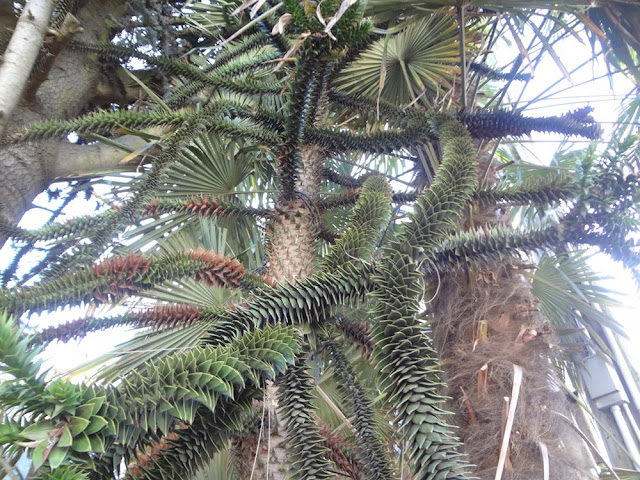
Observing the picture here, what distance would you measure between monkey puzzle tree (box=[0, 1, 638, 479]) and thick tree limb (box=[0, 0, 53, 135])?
13 cm

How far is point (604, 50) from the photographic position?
1.85m

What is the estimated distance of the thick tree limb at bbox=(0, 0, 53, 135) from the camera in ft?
5.18

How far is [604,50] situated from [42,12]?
6.93ft

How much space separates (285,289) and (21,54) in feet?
4.43

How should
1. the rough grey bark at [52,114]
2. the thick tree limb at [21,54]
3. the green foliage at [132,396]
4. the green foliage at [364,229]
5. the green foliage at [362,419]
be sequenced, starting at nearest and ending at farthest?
the green foliage at [132,396] → the green foliage at [362,419] → the green foliage at [364,229] → the thick tree limb at [21,54] → the rough grey bark at [52,114]

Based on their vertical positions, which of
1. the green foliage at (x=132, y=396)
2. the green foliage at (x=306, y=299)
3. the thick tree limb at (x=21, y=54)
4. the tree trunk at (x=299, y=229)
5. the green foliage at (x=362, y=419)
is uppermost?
the thick tree limb at (x=21, y=54)

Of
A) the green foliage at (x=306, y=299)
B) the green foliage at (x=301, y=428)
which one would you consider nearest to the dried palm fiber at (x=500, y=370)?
the green foliage at (x=306, y=299)

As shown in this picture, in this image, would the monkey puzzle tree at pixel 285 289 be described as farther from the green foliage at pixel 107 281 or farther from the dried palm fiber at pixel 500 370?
the dried palm fiber at pixel 500 370

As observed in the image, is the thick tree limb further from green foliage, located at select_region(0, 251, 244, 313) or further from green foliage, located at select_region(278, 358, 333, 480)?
green foliage, located at select_region(278, 358, 333, 480)

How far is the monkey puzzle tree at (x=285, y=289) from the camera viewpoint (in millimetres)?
748

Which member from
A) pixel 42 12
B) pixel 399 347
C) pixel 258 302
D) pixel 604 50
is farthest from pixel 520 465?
pixel 42 12

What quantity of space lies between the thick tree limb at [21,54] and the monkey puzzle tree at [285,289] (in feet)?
0.43

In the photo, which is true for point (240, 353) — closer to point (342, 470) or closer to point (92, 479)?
point (92, 479)

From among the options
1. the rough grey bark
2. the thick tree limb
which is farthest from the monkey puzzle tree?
the rough grey bark
